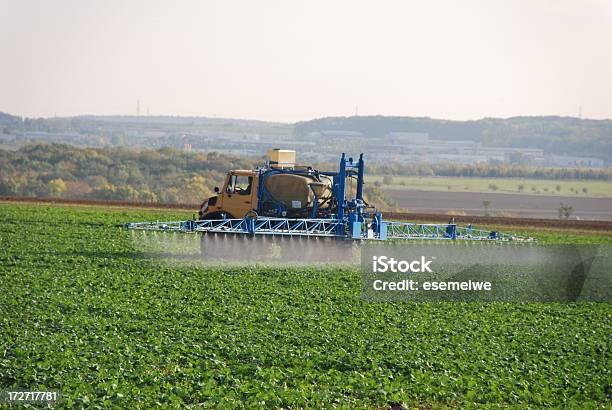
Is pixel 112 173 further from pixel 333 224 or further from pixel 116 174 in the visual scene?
pixel 333 224

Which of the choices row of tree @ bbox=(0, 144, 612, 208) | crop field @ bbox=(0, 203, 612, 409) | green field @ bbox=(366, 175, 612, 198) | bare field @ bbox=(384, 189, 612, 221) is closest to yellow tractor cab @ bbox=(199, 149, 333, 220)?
crop field @ bbox=(0, 203, 612, 409)

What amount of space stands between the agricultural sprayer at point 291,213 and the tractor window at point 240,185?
1.2 inches

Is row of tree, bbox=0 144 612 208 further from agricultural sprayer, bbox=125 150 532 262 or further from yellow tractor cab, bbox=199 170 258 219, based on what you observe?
agricultural sprayer, bbox=125 150 532 262

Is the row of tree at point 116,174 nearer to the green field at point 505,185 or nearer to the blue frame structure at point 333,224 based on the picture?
the green field at point 505,185

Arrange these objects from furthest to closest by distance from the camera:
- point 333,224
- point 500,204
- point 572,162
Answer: point 572,162 → point 500,204 → point 333,224

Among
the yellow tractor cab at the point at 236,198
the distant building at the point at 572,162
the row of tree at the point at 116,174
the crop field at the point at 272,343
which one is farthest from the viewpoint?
the distant building at the point at 572,162

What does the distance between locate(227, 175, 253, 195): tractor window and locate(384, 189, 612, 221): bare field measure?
4774 cm

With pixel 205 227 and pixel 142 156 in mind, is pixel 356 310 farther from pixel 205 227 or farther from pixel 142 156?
pixel 142 156

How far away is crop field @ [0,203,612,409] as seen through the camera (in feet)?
45.5

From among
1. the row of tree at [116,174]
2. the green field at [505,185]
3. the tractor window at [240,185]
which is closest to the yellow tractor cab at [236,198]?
the tractor window at [240,185]

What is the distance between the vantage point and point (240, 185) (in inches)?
1134

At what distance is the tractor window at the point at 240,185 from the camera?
93.8ft

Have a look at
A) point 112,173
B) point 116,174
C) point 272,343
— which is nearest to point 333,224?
point 272,343

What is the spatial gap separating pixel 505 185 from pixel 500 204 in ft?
120
